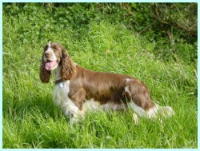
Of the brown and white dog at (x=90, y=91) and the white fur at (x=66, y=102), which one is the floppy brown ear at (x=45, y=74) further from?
the white fur at (x=66, y=102)

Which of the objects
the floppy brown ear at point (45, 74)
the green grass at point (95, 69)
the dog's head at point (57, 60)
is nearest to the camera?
the green grass at point (95, 69)

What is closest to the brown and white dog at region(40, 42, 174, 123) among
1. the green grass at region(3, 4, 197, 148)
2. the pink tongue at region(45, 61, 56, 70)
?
the pink tongue at region(45, 61, 56, 70)

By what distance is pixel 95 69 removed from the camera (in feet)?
28.2

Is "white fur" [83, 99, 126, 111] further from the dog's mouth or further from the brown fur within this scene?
the dog's mouth

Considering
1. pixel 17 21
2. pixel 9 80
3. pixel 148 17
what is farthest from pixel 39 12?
pixel 9 80

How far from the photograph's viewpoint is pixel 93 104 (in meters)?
6.97

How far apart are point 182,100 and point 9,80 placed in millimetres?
2696

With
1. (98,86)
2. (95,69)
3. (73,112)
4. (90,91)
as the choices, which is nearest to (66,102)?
(73,112)

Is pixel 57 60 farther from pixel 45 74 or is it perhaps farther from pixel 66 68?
pixel 45 74

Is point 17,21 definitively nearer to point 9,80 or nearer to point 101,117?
point 9,80

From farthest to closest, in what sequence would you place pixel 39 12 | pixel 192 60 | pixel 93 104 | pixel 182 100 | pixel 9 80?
pixel 39 12
pixel 192 60
pixel 9 80
pixel 182 100
pixel 93 104

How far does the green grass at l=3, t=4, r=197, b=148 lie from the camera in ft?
21.2

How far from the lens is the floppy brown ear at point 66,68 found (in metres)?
6.82

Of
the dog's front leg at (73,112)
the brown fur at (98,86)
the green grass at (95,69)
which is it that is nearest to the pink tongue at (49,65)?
the brown fur at (98,86)
